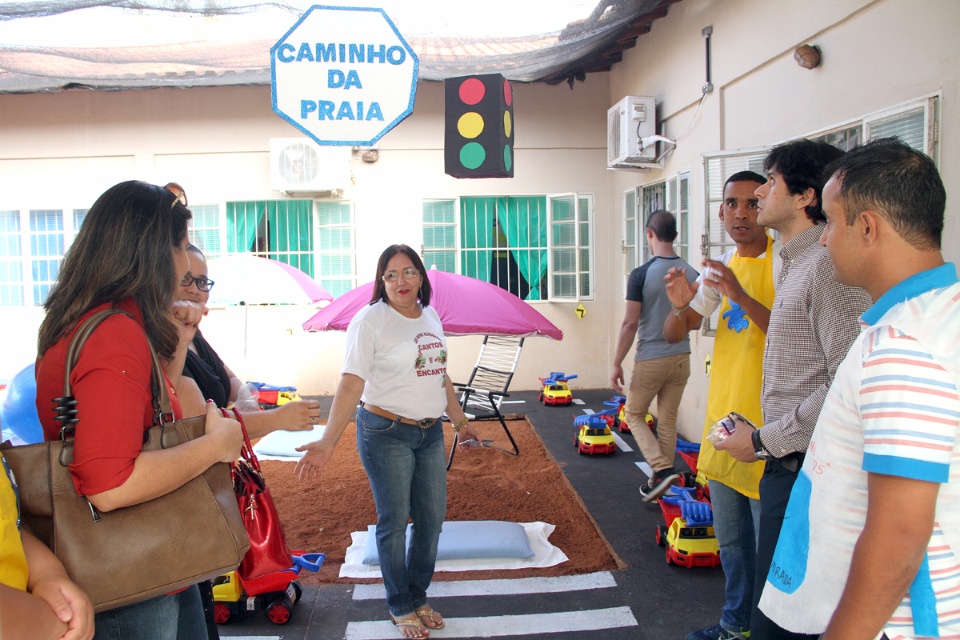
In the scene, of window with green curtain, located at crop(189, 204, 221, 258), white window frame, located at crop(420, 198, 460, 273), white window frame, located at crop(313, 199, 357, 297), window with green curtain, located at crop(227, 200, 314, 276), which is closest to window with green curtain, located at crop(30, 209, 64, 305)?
window with green curtain, located at crop(189, 204, 221, 258)

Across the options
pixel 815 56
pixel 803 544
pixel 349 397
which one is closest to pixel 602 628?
pixel 349 397

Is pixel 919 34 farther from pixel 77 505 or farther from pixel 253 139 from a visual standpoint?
pixel 253 139

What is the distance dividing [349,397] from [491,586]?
147 centimetres

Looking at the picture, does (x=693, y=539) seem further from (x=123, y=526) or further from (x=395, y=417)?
(x=123, y=526)

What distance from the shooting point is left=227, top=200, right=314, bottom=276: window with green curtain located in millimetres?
9609

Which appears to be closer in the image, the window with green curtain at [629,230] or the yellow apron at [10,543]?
the yellow apron at [10,543]

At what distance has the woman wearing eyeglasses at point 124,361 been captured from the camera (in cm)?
138

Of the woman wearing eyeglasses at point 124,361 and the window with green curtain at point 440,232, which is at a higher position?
the window with green curtain at point 440,232

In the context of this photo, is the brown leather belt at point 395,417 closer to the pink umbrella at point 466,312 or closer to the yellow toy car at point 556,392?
the pink umbrella at point 466,312

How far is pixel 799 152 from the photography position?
228 cm

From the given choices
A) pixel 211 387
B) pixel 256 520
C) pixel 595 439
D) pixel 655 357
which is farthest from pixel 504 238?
pixel 256 520

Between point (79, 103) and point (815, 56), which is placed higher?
point (79, 103)

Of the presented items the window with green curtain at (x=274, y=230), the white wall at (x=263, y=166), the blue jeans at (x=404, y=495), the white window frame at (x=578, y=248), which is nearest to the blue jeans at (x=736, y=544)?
the blue jeans at (x=404, y=495)

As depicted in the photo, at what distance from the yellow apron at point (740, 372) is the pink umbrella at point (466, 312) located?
277 centimetres
